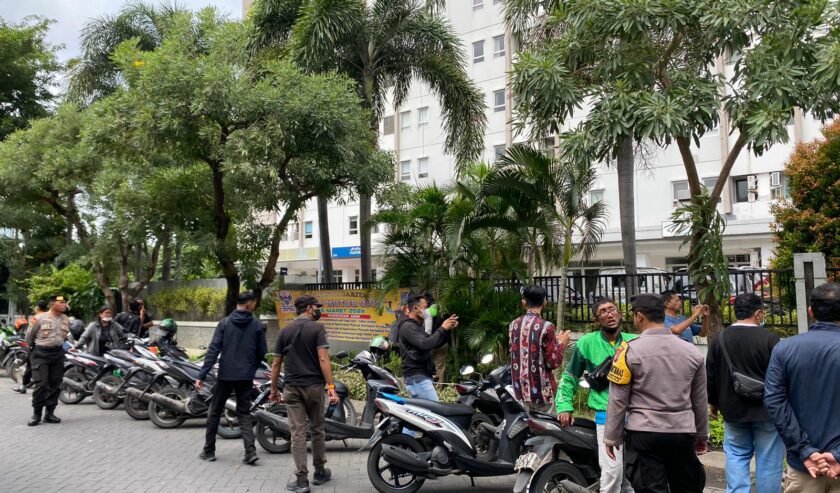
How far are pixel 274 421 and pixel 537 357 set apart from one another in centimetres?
352

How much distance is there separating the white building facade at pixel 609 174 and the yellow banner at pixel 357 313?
4.36 m

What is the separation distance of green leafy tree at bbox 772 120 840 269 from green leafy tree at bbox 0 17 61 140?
22817 mm

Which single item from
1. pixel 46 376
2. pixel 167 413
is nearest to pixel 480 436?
pixel 167 413

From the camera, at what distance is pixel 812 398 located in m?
3.75

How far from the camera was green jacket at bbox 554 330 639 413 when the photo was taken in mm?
5238

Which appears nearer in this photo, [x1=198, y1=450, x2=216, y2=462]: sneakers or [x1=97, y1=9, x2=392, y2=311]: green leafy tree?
[x1=198, y1=450, x2=216, y2=462]: sneakers

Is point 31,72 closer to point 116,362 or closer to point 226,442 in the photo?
point 116,362

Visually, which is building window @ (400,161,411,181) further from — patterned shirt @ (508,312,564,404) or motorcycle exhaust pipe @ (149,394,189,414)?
patterned shirt @ (508,312,564,404)

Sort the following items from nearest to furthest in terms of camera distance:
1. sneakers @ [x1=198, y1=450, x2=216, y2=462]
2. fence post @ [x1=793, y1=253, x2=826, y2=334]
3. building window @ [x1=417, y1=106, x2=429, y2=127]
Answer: fence post @ [x1=793, y1=253, x2=826, y2=334] < sneakers @ [x1=198, y1=450, x2=216, y2=462] < building window @ [x1=417, y1=106, x2=429, y2=127]

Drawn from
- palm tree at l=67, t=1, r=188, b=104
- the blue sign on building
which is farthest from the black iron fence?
the blue sign on building

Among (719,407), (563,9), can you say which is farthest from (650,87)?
(719,407)

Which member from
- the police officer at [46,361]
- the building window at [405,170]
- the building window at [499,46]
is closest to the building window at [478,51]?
the building window at [499,46]

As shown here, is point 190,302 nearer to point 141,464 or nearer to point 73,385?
point 73,385

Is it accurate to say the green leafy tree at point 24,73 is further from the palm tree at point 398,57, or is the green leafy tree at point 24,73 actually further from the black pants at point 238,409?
the black pants at point 238,409
